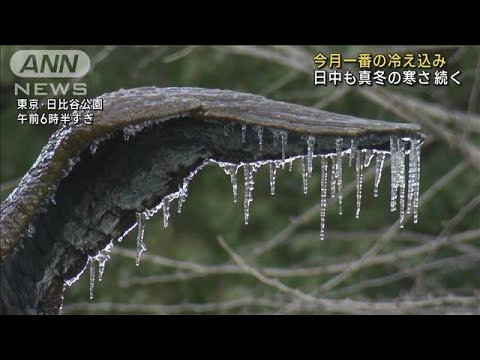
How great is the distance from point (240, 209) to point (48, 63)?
3.31m

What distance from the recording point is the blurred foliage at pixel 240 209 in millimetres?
5410

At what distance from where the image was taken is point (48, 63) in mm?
2623

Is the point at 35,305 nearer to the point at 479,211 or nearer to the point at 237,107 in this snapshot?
the point at 237,107

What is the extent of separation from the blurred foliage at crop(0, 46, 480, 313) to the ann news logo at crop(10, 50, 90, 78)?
2245mm

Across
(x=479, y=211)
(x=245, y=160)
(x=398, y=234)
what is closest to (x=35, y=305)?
(x=245, y=160)

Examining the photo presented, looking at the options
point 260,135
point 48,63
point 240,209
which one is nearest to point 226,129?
point 260,135

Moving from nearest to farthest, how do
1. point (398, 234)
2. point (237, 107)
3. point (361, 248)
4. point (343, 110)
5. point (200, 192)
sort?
point (237, 107)
point (398, 234)
point (361, 248)
point (343, 110)
point (200, 192)

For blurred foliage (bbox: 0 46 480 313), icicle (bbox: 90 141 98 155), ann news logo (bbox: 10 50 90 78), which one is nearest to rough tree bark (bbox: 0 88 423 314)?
icicle (bbox: 90 141 98 155)

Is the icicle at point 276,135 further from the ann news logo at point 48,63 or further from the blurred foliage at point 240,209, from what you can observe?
the blurred foliage at point 240,209

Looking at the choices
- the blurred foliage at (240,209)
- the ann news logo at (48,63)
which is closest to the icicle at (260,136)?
the ann news logo at (48,63)

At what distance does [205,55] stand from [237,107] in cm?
420

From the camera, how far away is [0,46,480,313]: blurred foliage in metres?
5.41

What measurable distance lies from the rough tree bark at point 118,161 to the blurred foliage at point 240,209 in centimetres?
370

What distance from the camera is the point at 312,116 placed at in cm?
138
